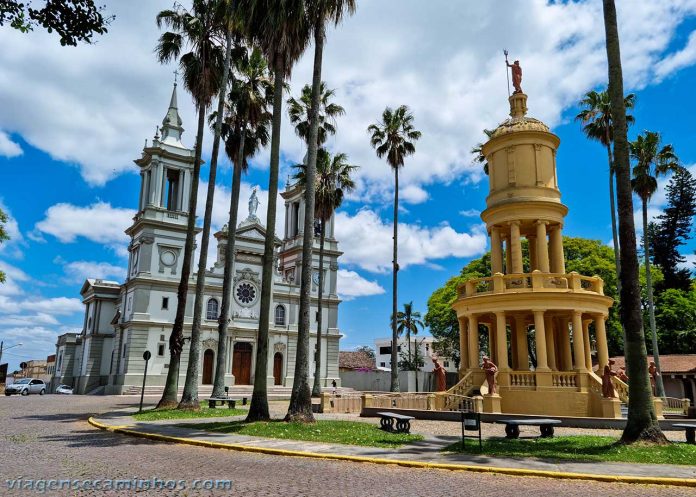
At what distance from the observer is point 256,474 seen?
32.3 feet

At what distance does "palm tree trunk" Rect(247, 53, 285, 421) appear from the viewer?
18062 mm

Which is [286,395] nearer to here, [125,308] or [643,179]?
[125,308]

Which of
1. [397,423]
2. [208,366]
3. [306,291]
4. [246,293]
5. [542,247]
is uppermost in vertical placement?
[246,293]

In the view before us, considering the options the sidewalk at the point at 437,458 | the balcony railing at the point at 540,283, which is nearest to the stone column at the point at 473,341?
the balcony railing at the point at 540,283

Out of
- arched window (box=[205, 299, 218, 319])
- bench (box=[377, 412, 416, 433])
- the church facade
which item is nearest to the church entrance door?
the church facade

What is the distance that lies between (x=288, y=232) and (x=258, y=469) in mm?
50383

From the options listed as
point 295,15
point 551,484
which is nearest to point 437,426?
point 551,484

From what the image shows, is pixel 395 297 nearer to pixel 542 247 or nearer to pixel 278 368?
pixel 542 247

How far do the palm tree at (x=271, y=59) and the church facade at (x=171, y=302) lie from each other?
29876 millimetres

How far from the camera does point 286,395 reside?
46.7 meters

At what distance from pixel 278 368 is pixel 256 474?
44.2m

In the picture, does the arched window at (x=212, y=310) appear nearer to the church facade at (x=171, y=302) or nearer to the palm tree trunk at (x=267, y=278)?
the church facade at (x=171, y=302)

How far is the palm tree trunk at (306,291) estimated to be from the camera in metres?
17.4

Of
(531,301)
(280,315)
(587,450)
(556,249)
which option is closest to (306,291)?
(587,450)
